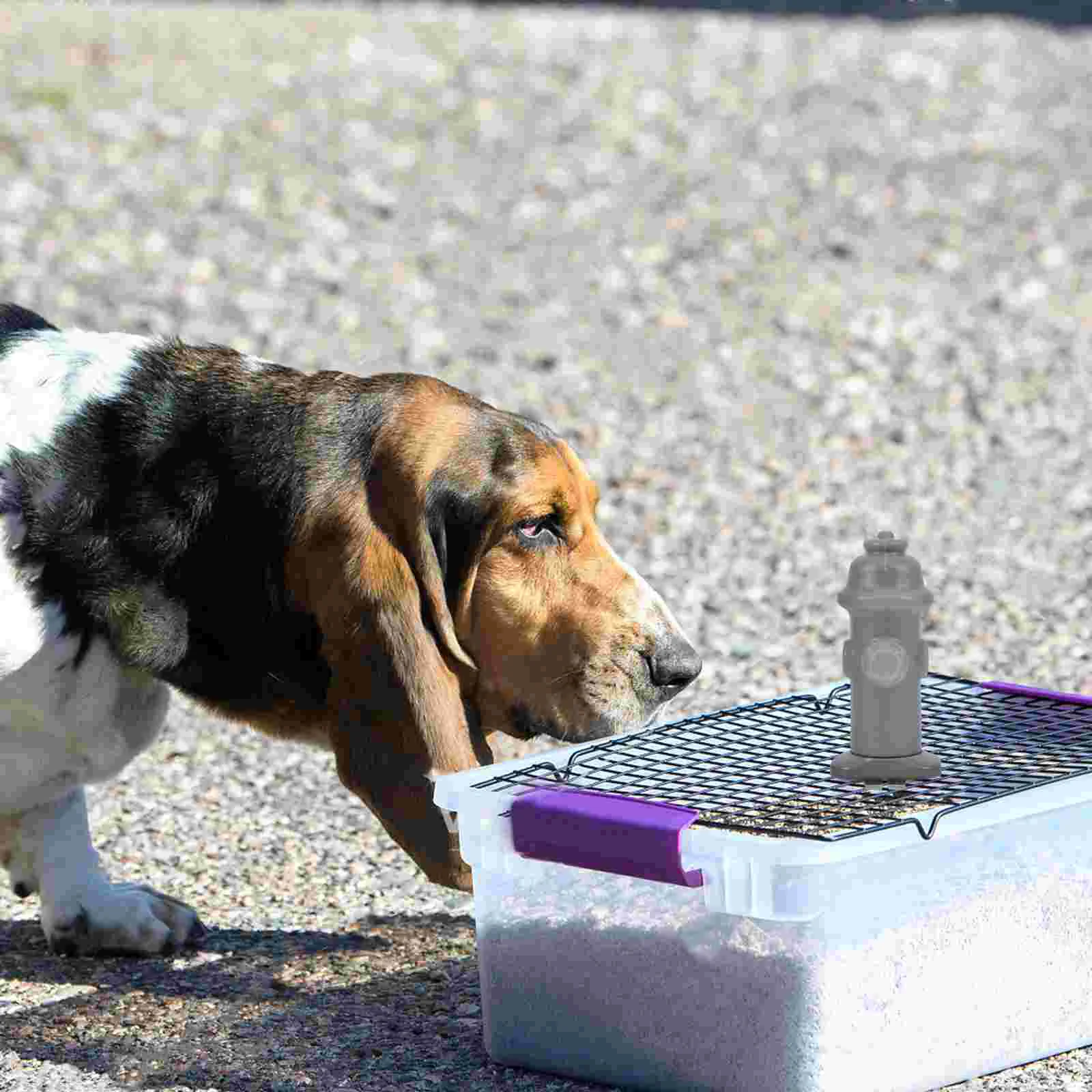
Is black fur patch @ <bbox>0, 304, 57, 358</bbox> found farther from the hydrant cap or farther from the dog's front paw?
the hydrant cap

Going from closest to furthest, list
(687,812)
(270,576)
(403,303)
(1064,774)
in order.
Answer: (687,812) → (1064,774) → (270,576) → (403,303)

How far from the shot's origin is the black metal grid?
3062mm

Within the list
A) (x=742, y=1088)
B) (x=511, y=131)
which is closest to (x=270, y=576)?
(x=742, y=1088)

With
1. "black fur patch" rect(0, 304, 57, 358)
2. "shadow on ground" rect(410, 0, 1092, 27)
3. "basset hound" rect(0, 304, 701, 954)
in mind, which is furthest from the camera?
"shadow on ground" rect(410, 0, 1092, 27)

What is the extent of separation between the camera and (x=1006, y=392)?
7988 millimetres

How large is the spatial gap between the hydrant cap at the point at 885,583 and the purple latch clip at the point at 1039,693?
24.6 inches

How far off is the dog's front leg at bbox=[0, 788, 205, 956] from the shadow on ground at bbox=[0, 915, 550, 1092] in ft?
0.13

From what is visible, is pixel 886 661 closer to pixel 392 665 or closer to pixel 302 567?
pixel 392 665

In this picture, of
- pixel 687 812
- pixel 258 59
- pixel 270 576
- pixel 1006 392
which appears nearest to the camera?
pixel 687 812

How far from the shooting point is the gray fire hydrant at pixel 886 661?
3.14 meters

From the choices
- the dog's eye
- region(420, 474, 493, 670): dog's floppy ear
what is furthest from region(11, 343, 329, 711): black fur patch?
the dog's eye

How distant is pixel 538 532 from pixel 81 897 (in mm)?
1173

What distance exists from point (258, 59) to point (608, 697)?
378 inches

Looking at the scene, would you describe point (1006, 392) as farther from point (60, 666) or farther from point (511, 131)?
point (60, 666)
